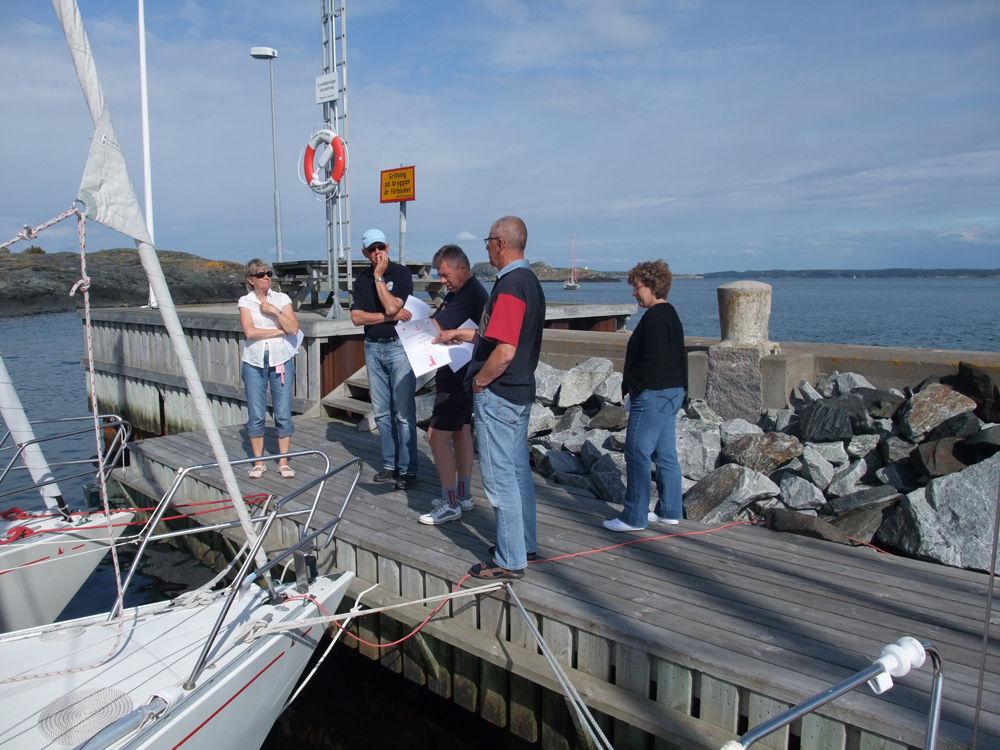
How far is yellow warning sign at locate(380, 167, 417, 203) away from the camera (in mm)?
10844

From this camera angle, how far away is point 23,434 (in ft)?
20.5

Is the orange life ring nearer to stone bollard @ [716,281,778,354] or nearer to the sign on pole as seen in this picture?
the sign on pole

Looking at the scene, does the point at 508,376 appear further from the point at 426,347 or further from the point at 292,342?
the point at 292,342

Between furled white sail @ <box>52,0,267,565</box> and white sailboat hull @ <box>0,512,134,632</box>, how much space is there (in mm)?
2135

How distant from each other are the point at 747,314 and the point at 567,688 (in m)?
5.33

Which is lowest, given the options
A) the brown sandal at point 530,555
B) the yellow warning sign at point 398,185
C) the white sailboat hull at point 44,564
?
the white sailboat hull at point 44,564

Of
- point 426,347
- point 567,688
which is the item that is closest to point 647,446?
point 426,347

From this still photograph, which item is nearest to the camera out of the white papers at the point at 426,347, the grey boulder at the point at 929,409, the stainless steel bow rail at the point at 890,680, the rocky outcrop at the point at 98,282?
the stainless steel bow rail at the point at 890,680

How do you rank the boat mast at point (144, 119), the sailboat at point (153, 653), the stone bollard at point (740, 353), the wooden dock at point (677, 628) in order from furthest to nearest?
the boat mast at point (144, 119)
the stone bollard at point (740, 353)
the sailboat at point (153, 653)
the wooden dock at point (677, 628)

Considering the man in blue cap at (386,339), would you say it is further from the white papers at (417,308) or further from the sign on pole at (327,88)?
the sign on pole at (327,88)

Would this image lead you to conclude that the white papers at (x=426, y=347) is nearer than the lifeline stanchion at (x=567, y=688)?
No

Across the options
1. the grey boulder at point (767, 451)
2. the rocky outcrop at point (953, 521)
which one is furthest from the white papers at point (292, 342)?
the rocky outcrop at point (953, 521)

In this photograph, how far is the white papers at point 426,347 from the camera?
192 inches

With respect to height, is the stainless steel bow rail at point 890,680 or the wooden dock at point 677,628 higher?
the stainless steel bow rail at point 890,680
